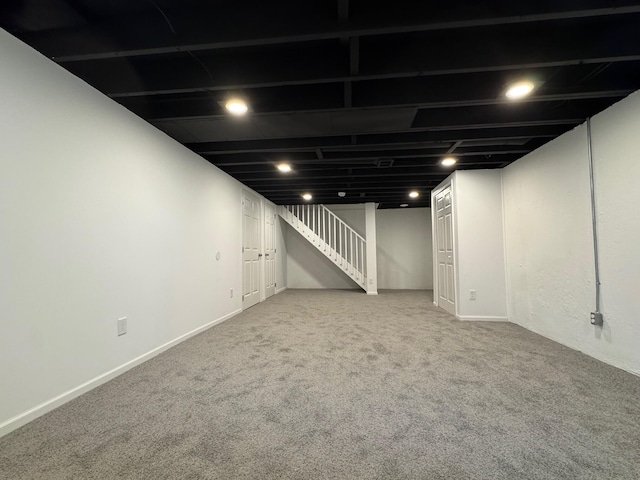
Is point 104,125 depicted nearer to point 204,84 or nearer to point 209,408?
point 204,84

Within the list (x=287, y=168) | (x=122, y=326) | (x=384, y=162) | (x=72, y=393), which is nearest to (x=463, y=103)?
(x=384, y=162)

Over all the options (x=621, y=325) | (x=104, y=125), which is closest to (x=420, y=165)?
(x=621, y=325)

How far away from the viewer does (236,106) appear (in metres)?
2.41

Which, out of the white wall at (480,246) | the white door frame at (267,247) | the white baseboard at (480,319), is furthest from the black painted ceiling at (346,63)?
the white door frame at (267,247)

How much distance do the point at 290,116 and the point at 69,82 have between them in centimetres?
156

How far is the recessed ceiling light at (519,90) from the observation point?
214cm

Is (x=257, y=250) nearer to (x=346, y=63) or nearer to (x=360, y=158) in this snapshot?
(x=360, y=158)

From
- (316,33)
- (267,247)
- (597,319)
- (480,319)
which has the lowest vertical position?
(480,319)

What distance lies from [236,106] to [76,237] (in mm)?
1483

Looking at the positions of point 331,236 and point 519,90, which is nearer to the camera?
point 519,90

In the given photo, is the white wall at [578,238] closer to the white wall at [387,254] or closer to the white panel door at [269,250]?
the white wall at [387,254]

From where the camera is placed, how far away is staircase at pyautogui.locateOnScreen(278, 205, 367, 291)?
7219 mm

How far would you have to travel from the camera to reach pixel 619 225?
94.6 inches

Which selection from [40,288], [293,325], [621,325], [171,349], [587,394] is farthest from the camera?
[293,325]
